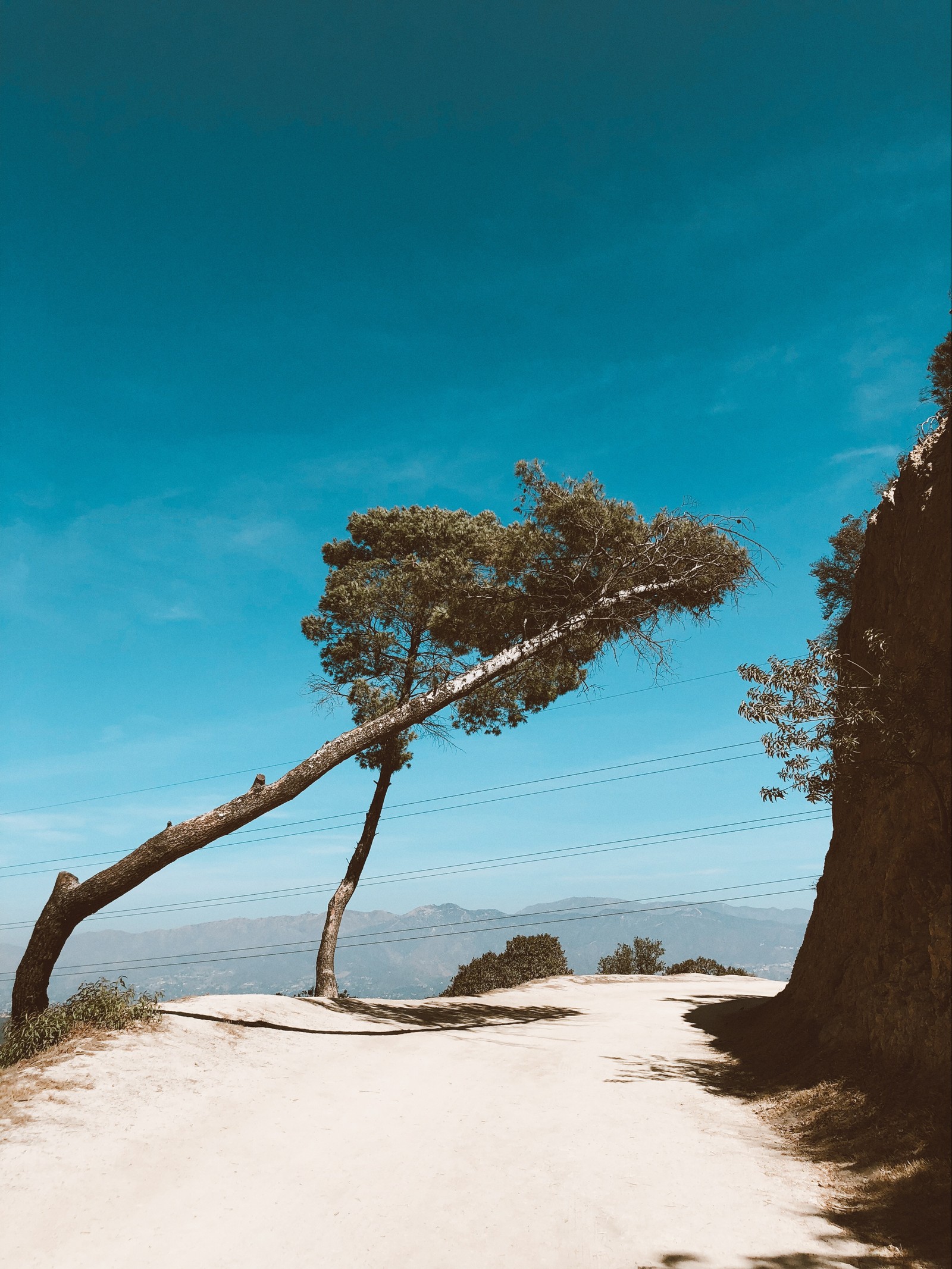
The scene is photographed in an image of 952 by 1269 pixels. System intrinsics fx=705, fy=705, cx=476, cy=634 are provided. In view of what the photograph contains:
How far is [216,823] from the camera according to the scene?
39.8ft

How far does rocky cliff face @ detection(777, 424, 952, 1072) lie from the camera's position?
7.88m

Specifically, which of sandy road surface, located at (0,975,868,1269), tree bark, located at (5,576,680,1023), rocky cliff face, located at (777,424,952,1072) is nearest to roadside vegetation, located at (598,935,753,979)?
rocky cliff face, located at (777,424,952,1072)

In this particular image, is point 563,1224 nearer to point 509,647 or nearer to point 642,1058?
point 642,1058

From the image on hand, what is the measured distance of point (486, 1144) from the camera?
7484mm

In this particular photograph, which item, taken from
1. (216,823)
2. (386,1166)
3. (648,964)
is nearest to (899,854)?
(386,1166)

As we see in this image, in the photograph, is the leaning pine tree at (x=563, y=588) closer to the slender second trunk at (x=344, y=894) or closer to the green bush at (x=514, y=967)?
the slender second trunk at (x=344, y=894)

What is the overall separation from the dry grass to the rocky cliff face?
1.30 feet

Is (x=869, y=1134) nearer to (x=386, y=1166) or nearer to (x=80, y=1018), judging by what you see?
(x=386, y=1166)

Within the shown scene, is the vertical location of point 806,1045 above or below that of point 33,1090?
below

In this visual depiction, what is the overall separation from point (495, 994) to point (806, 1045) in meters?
14.8

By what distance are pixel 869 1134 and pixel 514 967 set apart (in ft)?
85.2

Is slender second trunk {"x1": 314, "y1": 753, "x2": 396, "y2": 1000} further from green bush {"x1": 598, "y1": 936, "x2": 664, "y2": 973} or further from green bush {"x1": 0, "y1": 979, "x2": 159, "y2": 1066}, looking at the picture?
green bush {"x1": 598, "y1": 936, "x2": 664, "y2": 973}

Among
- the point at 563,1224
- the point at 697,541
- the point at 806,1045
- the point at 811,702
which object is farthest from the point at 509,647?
the point at 563,1224

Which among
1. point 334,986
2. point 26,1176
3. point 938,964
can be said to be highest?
point 938,964
